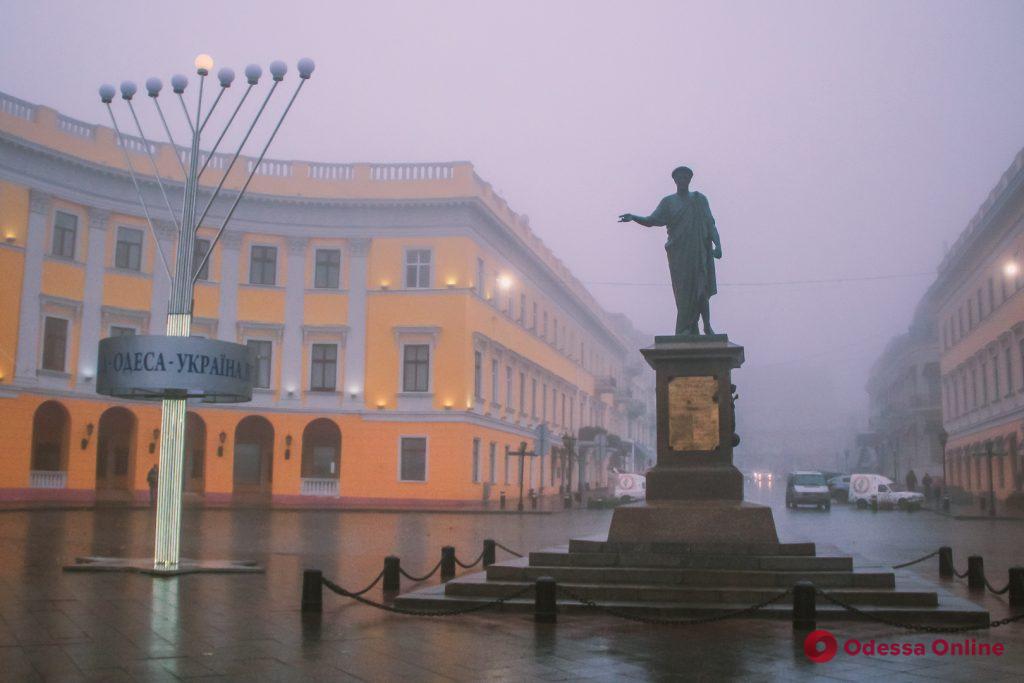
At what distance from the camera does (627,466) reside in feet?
279

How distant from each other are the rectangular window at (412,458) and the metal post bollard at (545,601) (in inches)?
1250

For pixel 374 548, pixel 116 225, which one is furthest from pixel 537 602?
pixel 116 225

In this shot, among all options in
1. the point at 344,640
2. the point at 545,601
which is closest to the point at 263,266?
the point at 545,601

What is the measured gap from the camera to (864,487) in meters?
50.5

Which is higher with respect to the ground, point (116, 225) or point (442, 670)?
point (116, 225)

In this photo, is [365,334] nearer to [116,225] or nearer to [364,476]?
[364,476]

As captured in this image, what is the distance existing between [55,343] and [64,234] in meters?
4.08

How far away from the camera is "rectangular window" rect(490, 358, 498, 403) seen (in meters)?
46.6

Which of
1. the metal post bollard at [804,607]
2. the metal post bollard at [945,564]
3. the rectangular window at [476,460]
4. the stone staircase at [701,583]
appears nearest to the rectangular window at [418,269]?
the rectangular window at [476,460]

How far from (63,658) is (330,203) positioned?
119ft

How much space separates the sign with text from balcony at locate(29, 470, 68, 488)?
78.6ft

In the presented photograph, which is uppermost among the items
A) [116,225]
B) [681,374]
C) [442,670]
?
[116,225]

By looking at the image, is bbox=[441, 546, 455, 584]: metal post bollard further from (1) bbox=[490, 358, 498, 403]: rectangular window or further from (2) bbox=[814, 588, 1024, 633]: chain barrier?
(1) bbox=[490, 358, 498, 403]: rectangular window

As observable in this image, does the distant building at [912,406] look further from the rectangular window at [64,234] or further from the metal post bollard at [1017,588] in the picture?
the metal post bollard at [1017,588]
